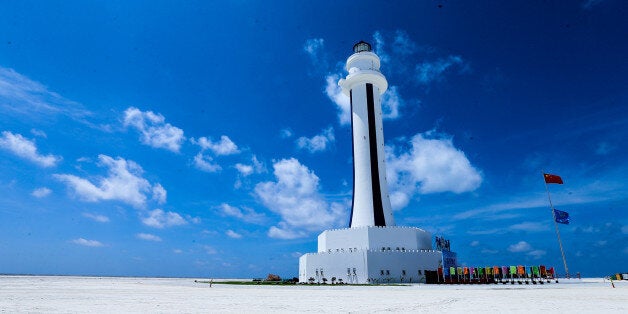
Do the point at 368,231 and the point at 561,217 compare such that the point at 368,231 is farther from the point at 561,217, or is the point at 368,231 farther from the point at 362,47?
the point at 362,47

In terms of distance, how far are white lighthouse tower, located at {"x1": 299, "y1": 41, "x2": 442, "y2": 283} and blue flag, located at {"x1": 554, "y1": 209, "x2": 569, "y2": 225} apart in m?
14.3

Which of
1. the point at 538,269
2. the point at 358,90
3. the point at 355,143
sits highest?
the point at 358,90

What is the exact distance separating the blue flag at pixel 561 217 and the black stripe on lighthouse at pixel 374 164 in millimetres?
19880

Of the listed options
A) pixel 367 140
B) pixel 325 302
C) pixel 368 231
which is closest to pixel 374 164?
pixel 367 140

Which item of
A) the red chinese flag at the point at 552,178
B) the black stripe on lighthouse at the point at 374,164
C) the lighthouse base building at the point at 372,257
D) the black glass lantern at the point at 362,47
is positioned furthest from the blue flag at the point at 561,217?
the black glass lantern at the point at 362,47

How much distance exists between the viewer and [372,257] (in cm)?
4288

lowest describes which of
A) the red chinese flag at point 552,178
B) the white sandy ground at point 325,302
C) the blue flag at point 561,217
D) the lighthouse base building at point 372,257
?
the white sandy ground at point 325,302

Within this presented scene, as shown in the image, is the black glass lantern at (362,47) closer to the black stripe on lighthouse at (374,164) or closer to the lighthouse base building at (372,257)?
the black stripe on lighthouse at (374,164)

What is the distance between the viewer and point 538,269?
39.2 m

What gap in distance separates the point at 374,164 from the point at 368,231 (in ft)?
34.7

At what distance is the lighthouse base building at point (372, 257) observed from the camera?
42719 millimetres

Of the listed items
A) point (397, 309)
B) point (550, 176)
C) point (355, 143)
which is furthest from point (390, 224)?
point (397, 309)

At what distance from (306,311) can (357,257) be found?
3137 cm

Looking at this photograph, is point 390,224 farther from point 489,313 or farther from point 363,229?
point 489,313
